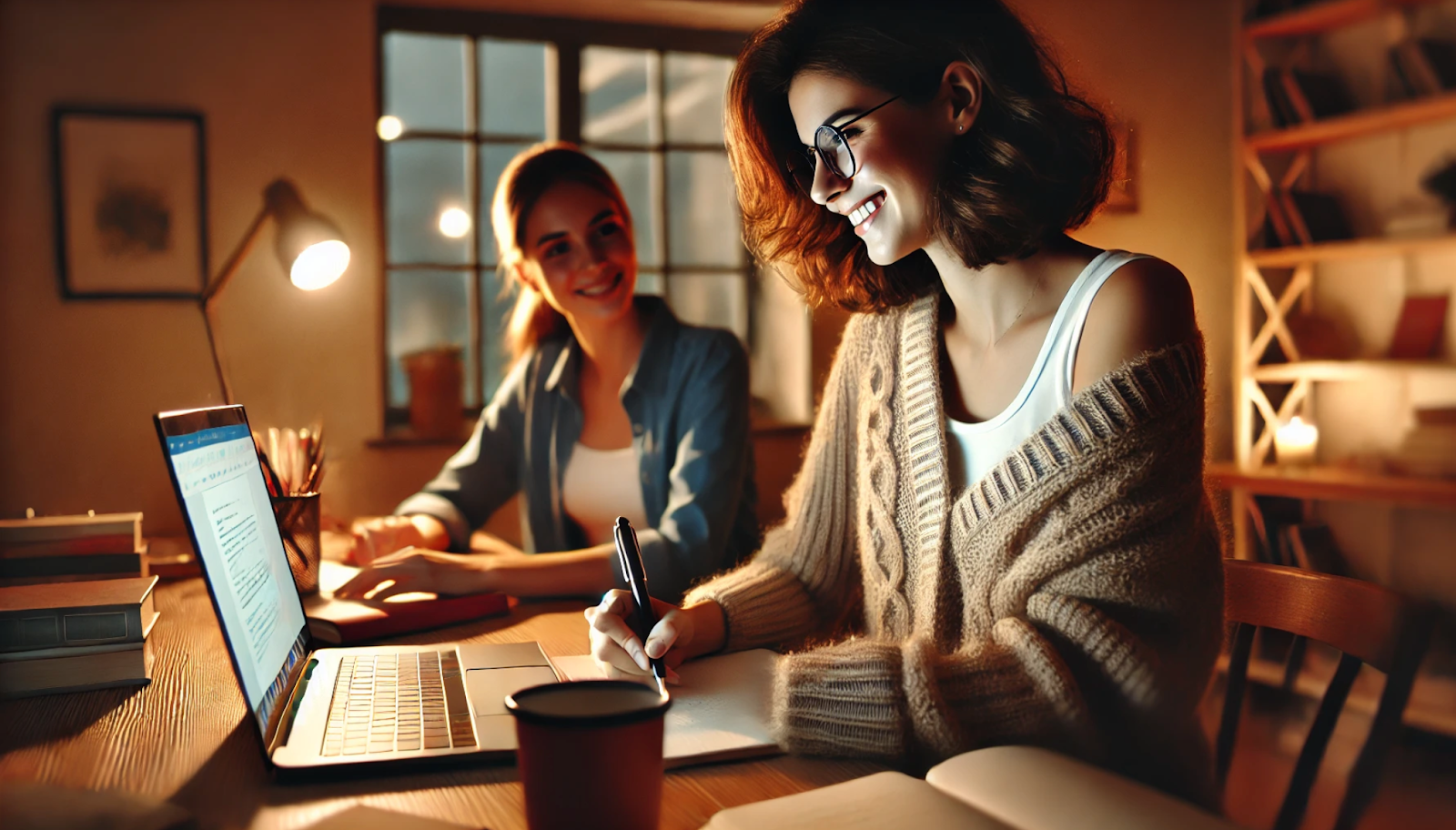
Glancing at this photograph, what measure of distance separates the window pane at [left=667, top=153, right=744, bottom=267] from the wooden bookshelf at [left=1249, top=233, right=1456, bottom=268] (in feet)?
7.89

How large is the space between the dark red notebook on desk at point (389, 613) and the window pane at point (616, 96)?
2.18 meters

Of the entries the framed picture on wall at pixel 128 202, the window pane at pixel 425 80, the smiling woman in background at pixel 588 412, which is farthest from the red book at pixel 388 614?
the window pane at pixel 425 80

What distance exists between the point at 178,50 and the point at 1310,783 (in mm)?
2832

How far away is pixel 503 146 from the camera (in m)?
2.99

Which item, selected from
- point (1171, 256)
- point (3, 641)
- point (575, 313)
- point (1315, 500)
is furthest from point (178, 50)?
point (1315, 500)

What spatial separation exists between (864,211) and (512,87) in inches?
90.3

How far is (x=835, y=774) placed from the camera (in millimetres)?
657

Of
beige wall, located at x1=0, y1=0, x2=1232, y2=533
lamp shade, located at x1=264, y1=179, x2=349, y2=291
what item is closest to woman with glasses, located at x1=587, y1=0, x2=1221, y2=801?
lamp shade, located at x1=264, y1=179, x2=349, y2=291

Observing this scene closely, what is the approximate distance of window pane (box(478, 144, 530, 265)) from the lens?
298 centimetres

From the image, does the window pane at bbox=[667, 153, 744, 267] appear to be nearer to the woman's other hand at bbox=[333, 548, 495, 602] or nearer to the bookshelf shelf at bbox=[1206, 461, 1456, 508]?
the woman's other hand at bbox=[333, 548, 495, 602]

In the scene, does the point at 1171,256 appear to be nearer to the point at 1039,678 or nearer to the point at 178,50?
the point at 1039,678

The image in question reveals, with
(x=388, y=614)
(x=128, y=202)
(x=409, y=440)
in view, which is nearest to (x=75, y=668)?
(x=388, y=614)

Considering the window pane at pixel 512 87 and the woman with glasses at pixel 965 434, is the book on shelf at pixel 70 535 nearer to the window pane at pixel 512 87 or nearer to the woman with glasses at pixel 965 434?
the woman with glasses at pixel 965 434

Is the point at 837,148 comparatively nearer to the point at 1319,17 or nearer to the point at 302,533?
the point at 1319,17
